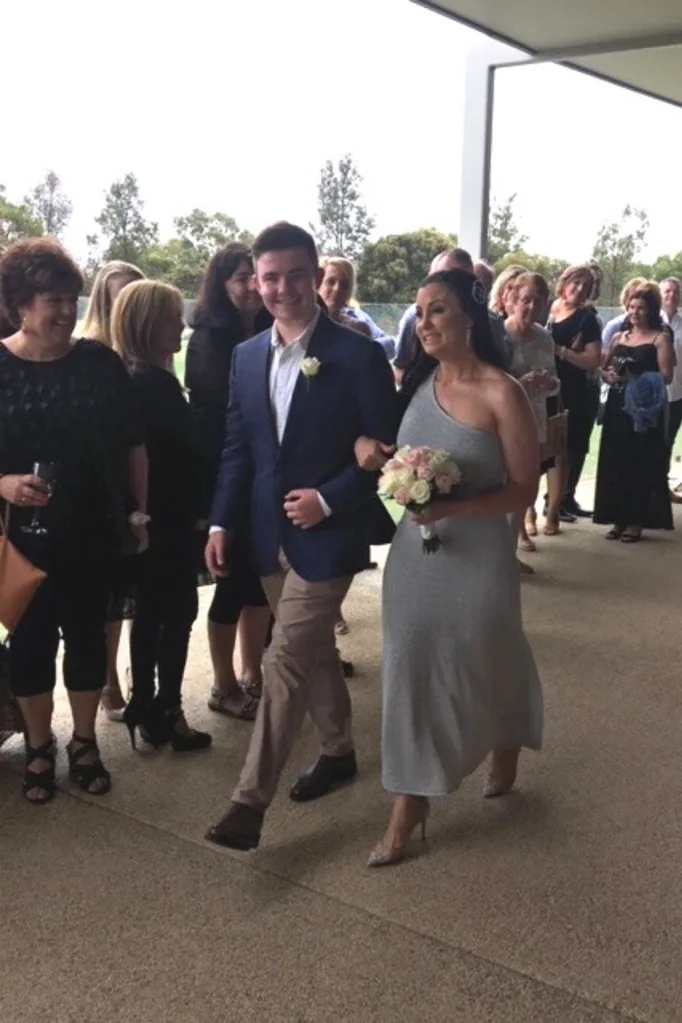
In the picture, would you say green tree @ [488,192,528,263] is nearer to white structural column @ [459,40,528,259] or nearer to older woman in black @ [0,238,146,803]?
white structural column @ [459,40,528,259]

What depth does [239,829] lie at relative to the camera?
276 centimetres

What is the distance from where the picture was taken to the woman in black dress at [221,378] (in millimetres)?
3645

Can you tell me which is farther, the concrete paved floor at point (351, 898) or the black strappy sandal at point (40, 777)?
the black strappy sandal at point (40, 777)

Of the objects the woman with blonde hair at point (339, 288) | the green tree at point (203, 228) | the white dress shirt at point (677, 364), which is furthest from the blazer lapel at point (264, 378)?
the white dress shirt at point (677, 364)

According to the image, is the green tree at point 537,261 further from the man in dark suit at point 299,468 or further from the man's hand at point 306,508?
the man's hand at point 306,508

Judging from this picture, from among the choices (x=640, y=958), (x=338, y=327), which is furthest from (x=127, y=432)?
(x=640, y=958)

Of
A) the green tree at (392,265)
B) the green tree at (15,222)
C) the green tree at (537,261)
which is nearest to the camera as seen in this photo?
the green tree at (15,222)

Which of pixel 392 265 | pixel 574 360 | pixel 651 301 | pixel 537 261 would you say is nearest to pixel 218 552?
pixel 392 265

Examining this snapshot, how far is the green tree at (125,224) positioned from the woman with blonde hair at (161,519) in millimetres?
1452

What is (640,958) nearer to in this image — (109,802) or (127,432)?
(109,802)

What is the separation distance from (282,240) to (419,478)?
0.81 meters

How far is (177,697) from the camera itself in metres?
3.60

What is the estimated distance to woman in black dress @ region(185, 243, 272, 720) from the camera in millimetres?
3645

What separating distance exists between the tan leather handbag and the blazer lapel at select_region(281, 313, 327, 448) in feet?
2.99
